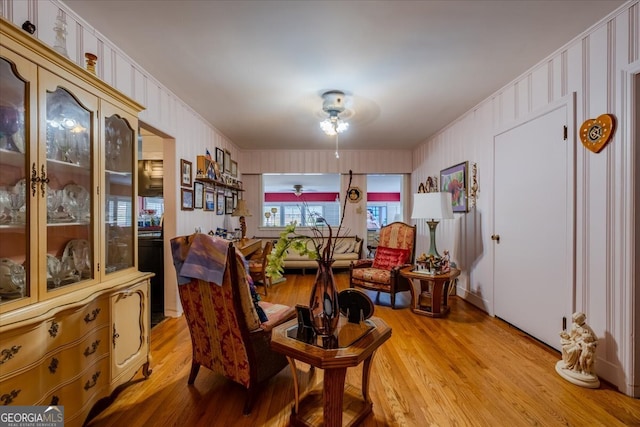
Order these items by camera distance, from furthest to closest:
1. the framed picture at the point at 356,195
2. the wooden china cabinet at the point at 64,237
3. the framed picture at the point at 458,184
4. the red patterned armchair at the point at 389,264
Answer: the framed picture at the point at 356,195, the framed picture at the point at 458,184, the red patterned armchair at the point at 389,264, the wooden china cabinet at the point at 64,237

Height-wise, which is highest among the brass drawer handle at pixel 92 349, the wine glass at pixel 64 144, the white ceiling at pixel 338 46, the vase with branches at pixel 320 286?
the white ceiling at pixel 338 46

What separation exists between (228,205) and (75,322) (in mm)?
3492

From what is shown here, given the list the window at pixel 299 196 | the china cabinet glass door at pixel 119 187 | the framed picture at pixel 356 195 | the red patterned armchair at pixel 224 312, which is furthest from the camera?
the window at pixel 299 196

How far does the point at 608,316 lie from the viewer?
6.04ft

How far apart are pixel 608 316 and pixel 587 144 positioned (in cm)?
121

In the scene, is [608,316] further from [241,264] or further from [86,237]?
[86,237]

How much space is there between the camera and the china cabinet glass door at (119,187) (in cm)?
170

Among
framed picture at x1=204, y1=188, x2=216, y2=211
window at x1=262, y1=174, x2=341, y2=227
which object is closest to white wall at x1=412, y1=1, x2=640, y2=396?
framed picture at x1=204, y1=188, x2=216, y2=211

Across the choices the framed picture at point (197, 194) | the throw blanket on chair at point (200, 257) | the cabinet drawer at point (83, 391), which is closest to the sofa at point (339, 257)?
the framed picture at point (197, 194)

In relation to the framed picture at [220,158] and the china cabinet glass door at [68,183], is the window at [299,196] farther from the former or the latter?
the china cabinet glass door at [68,183]

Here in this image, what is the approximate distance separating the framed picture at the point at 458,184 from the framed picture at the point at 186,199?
11.6 ft

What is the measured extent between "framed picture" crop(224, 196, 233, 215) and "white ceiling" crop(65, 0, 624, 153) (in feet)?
5.55

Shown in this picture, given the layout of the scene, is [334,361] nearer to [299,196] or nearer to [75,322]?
[75,322]

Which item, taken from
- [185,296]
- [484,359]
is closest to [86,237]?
[185,296]
